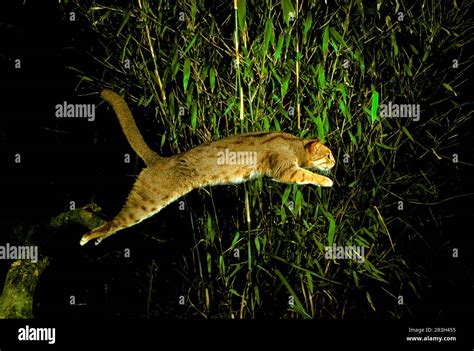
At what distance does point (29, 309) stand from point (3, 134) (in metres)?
1.65

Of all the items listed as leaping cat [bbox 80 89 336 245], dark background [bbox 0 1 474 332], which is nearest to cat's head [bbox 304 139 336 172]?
leaping cat [bbox 80 89 336 245]

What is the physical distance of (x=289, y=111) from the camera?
2545mm

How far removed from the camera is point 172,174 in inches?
98.4

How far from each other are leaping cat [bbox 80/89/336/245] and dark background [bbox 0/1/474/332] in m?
0.56

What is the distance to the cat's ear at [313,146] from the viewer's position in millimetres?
2459

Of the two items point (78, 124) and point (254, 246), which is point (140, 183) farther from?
point (78, 124)

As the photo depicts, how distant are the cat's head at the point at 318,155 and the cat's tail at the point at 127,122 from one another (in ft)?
2.25

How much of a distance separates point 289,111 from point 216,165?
17.3 inches

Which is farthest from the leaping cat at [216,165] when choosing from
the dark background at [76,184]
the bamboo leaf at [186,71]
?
the dark background at [76,184]

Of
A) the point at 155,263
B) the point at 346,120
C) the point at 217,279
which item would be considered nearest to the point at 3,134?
the point at 155,263

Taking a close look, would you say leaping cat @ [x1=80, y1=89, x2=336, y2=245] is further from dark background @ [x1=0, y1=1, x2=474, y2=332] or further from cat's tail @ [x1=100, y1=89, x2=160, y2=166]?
dark background @ [x1=0, y1=1, x2=474, y2=332]

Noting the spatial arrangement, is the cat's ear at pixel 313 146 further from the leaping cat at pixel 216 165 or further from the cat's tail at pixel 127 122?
the cat's tail at pixel 127 122

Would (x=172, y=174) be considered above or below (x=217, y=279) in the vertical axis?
above

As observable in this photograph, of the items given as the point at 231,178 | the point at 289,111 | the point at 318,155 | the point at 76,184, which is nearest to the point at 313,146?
the point at 318,155
